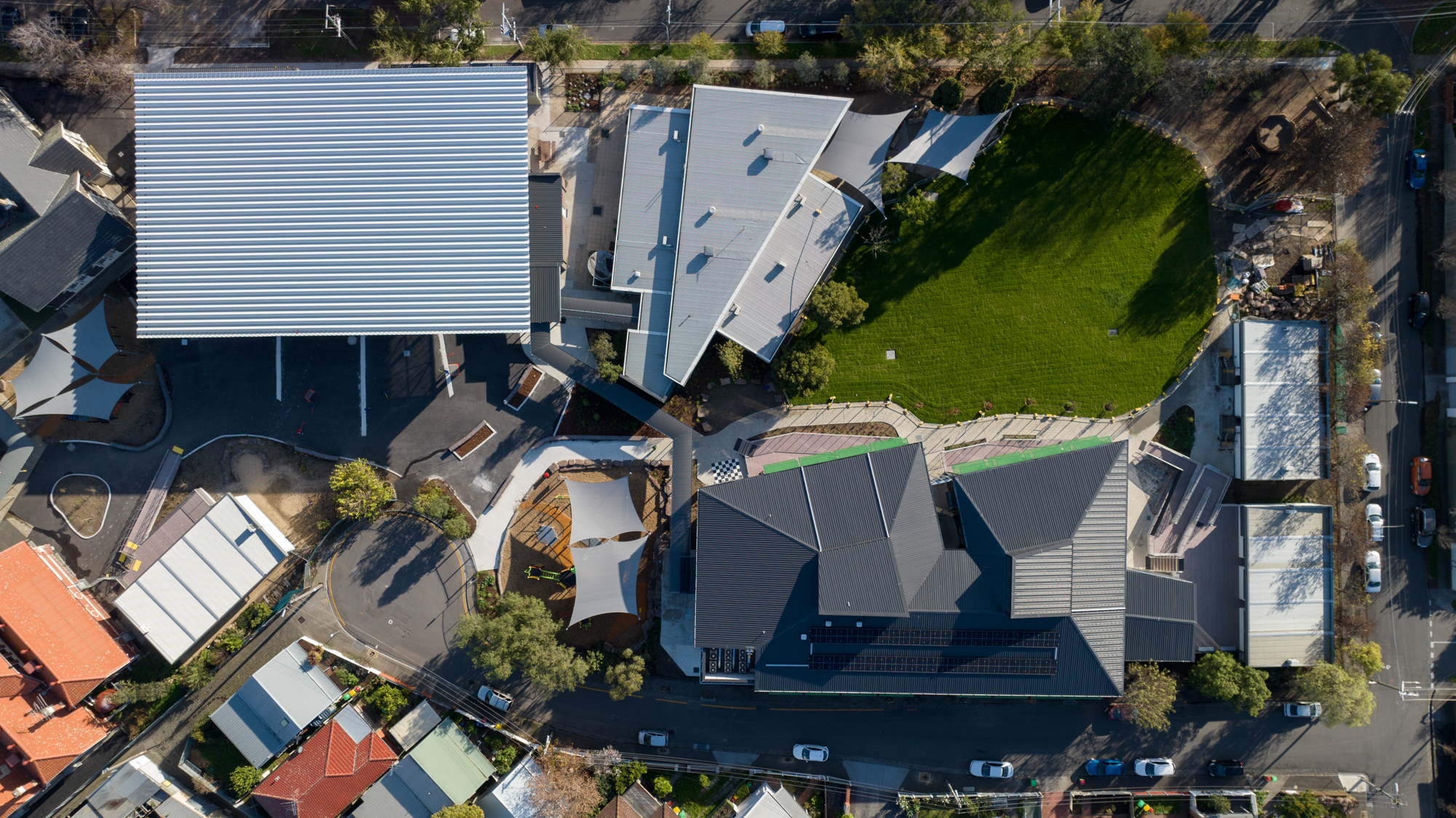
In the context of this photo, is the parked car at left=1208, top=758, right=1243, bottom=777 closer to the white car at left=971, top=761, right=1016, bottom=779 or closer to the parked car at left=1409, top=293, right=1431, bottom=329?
the white car at left=971, top=761, right=1016, bottom=779

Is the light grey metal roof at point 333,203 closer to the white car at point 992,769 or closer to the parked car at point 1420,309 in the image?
the white car at point 992,769

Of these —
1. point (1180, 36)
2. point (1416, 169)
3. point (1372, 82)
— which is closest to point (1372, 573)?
point (1416, 169)

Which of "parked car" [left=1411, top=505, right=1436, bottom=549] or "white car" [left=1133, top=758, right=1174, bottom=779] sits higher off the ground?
"parked car" [left=1411, top=505, right=1436, bottom=549]

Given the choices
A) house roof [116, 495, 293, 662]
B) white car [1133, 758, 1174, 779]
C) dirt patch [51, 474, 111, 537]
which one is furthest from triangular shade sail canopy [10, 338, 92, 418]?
white car [1133, 758, 1174, 779]

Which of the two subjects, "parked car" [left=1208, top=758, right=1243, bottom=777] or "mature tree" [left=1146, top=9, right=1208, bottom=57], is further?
"parked car" [left=1208, top=758, right=1243, bottom=777]

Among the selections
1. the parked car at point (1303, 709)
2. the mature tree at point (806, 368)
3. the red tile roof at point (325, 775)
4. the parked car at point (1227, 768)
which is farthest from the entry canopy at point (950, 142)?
the red tile roof at point (325, 775)

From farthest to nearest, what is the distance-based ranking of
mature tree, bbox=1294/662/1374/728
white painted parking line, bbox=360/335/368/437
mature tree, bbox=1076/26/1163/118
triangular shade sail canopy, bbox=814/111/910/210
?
white painted parking line, bbox=360/335/368/437 → triangular shade sail canopy, bbox=814/111/910/210 → mature tree, bbox=1294/662/1374/728 → mature tree, bbox=1076/26/1163/118

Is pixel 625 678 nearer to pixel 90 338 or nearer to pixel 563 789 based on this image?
pixel 563 789
